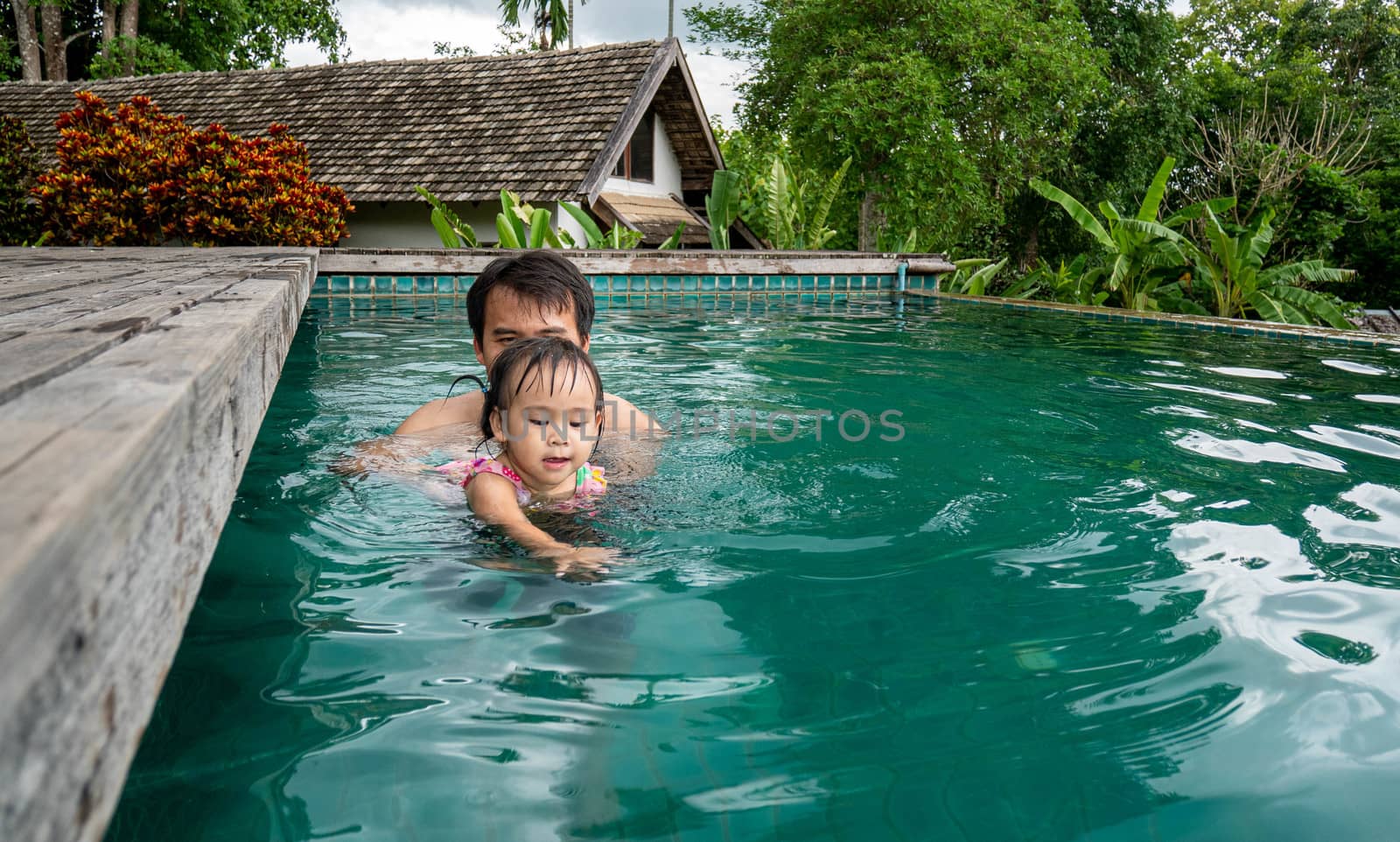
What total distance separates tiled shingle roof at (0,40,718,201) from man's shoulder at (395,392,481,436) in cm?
1041

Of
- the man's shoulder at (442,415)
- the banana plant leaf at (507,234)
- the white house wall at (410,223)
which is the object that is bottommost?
the man's shoulder at (442,415)

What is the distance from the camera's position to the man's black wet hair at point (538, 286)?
3688mm

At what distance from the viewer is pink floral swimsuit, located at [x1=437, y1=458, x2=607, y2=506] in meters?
3.13

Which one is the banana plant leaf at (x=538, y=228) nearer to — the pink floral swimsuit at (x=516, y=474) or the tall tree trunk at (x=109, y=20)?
the pink floral swimsuit at (x=516, y=474)

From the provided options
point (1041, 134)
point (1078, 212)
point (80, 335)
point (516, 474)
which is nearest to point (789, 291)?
point (1078, 212)

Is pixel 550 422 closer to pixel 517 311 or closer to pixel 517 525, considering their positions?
pixel 517 525

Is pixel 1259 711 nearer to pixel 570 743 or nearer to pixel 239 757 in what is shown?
pixel 570 743

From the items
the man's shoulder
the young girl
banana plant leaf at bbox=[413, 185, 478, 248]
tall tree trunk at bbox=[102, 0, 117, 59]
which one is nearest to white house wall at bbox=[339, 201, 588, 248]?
banana plant leaf at bbox=[413, 185, 478, 248]

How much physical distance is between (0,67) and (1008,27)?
2193cm

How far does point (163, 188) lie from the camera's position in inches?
364

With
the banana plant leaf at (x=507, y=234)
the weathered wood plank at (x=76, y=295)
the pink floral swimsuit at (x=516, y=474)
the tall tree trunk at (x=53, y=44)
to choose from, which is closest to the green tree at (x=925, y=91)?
the banana plant leaf at (x=507, y=234)

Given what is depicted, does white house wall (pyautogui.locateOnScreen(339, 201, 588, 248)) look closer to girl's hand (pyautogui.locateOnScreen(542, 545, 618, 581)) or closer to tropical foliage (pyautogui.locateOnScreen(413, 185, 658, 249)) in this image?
tropical foliage (pyautogui.locateOnScreen(413, 185, 658, 249))

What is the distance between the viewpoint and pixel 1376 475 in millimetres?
3711

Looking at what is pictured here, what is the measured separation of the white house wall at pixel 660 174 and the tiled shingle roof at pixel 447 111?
0.23 metres
